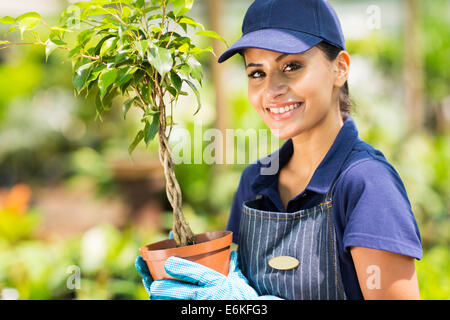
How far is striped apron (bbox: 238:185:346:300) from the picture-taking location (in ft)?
3.99

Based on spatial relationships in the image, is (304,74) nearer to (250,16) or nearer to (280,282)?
(250,16)

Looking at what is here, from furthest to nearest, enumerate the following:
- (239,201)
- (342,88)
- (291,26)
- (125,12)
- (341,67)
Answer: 1. (239,201)
2. (342,88)
3. (341,67)
4. (291,26)
5. (125,12)

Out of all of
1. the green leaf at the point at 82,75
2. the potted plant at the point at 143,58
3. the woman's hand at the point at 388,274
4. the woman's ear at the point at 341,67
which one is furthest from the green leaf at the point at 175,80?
the woman's hand at the point at 388,274

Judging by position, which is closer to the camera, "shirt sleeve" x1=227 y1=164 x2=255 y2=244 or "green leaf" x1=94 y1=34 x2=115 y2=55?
"green leaf" x1=94 y1=34 x2=115 y2=55

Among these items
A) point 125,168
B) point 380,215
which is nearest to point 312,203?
point 380,215

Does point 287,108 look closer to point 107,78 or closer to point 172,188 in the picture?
point 172,188

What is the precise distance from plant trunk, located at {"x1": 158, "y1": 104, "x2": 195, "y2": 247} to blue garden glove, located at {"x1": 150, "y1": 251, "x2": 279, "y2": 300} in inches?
4.8

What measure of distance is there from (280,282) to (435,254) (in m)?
3.49

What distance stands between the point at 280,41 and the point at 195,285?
706mm

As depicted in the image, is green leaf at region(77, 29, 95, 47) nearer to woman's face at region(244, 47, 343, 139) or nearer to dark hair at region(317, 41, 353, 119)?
woman's face at region(244, 47, 343, 139)

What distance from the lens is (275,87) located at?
130 cm

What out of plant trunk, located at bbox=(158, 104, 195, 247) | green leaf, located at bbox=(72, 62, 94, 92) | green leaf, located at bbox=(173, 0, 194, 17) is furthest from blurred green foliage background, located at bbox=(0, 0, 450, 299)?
green leaf, located at bbox=(173, 0, 194, 17)

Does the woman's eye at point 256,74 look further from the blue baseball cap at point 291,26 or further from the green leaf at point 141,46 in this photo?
the green leaf at point 141,46

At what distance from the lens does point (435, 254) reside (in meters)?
4.20
